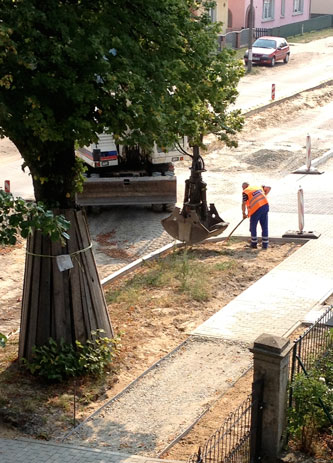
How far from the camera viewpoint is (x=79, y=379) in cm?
1137

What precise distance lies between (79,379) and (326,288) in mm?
5052

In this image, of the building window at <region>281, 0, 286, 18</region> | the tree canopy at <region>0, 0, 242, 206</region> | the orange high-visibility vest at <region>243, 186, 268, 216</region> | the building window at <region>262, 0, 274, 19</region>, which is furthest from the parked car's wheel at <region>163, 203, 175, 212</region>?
the building window at <region>281, 0, 286, 18</region>

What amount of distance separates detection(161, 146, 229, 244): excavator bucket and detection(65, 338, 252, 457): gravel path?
436 cm

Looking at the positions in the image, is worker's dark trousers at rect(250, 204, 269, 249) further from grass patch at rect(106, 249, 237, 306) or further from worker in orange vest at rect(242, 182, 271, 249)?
grass patch at rect(106, 249, 237, 306)

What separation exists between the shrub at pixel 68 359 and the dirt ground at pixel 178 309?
0.31 m

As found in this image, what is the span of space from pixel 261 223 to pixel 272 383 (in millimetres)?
8267

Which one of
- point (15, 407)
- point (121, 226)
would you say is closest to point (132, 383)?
point (15, 407)

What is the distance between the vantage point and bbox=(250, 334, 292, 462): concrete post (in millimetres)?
8789

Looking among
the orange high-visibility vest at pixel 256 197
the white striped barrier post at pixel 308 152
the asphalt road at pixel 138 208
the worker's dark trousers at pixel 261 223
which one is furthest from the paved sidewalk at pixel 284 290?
the white striped barrier post at pixel 308 152

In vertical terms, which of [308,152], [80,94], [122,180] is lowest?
[122,180]

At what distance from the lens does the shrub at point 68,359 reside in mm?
11327

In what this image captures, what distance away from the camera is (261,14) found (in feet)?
174

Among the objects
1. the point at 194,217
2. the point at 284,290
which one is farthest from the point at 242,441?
the point at 194,217

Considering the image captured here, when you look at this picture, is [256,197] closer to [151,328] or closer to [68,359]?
[151,328]
